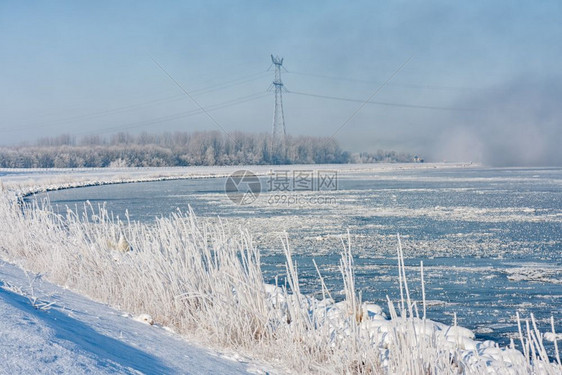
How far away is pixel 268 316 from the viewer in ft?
19.0

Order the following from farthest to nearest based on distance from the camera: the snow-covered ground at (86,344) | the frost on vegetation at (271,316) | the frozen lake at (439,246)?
Answer: 1. the frozen lake at (439,246)
2. the frost on vegetation at (271,316)
3. the snow-covered ground at (86,344)

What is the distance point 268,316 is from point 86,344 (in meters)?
2.13

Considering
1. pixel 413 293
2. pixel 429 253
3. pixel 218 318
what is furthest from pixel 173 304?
pixel 429 253

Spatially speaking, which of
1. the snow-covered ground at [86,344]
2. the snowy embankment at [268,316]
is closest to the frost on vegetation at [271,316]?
the snowy embankment at [268,316]

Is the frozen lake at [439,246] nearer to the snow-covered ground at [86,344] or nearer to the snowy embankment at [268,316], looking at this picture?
the snowy embankment at [268,316]

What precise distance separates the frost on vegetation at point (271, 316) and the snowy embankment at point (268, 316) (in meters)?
0.01

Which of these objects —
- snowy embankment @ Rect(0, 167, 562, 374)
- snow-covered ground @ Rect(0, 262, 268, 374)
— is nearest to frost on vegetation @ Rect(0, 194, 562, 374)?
snowy embankment @ Rect(0, 167, 562, 374)

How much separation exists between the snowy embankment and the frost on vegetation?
0.04 ft

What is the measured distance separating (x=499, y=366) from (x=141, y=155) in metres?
84.1

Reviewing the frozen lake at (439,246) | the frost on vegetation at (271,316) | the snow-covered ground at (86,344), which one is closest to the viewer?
the snow-covered ground at (86,344)

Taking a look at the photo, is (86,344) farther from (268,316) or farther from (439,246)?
(439,246)

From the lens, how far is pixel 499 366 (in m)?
4.98

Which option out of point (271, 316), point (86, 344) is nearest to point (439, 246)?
point (271, 316)

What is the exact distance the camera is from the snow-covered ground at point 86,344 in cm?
346
